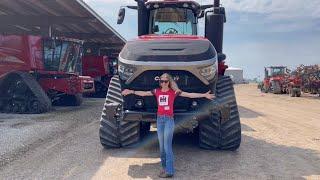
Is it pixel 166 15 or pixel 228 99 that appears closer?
pixel 228 99

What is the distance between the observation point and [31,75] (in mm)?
17062

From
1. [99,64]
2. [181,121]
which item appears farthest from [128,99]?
[99,64]

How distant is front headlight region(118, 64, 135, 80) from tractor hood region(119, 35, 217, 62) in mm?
166

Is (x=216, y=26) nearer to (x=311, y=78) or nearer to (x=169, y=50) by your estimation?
(x=169, y=50)

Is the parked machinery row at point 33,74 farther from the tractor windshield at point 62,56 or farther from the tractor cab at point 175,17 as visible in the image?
the tractor cab at point 175,17

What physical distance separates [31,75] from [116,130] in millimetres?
9803

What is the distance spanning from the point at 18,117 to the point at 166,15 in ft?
26.4

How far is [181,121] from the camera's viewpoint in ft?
24.1

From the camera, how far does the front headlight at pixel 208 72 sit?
7.43 meters

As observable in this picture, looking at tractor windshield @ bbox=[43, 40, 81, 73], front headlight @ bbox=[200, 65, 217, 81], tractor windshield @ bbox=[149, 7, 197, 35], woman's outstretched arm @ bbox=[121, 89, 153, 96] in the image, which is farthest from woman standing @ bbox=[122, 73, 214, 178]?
tractor windshield @ bbox=[43, 40, 81, 73]

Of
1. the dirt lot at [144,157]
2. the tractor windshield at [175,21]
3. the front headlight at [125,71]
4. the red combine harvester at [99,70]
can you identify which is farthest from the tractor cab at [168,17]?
the red combine harvester at [99,70]

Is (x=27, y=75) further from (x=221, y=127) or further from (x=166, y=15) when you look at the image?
(x=221, y=127)

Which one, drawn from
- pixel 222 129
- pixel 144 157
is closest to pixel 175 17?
pixel 222 129

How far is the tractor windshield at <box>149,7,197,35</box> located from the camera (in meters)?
9.42
